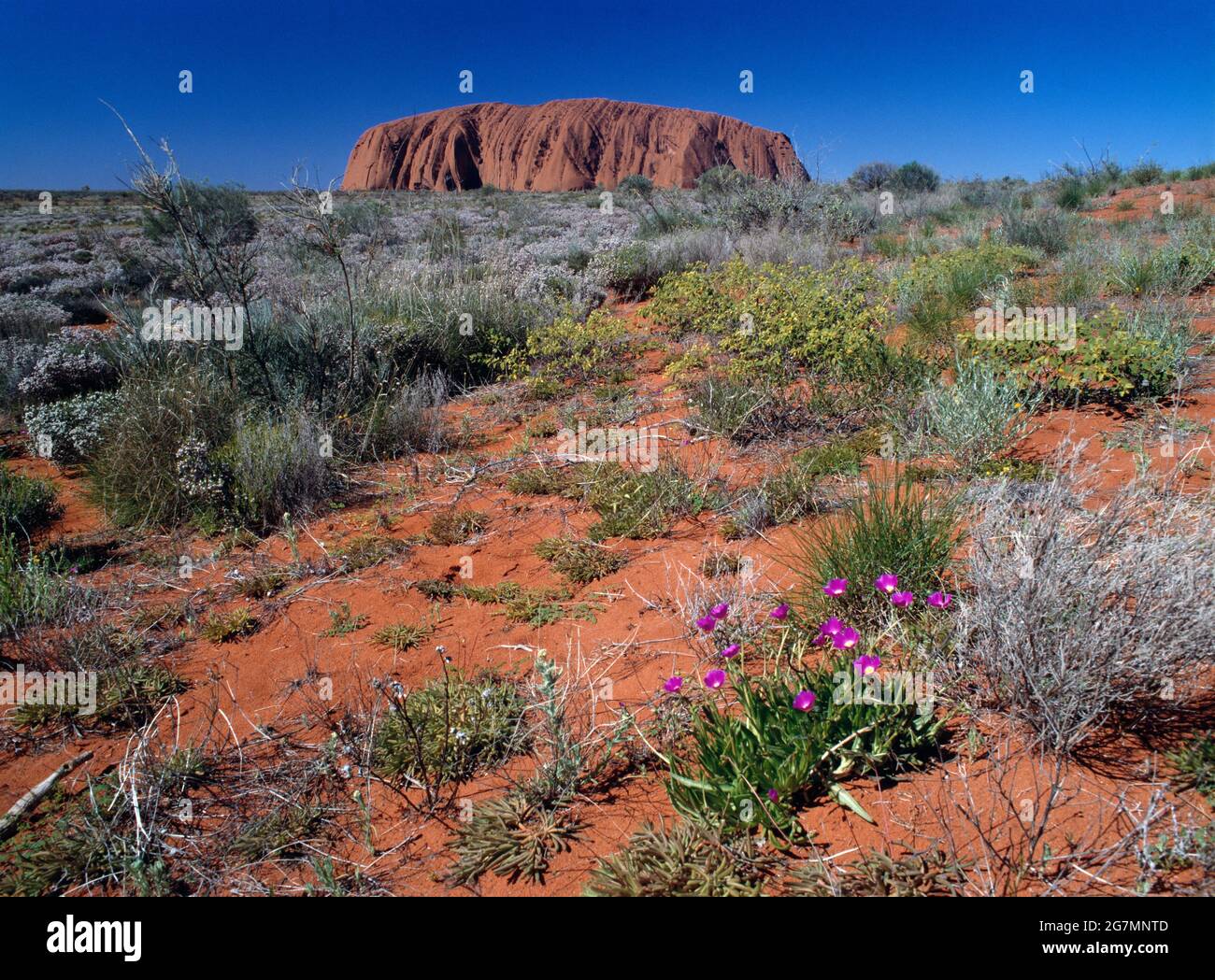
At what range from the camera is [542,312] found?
895cm

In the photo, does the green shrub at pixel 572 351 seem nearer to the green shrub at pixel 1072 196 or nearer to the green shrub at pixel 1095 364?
the green shrub at pixel 1095 364

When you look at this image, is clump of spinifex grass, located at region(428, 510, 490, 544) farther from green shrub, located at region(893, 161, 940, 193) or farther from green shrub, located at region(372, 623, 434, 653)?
green shrub, located at region(893, 161, 940, 193)

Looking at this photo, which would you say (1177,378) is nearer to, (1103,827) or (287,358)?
(1103,827)

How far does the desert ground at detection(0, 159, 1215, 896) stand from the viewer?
78.2 inches

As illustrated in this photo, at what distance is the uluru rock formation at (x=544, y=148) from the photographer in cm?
6862

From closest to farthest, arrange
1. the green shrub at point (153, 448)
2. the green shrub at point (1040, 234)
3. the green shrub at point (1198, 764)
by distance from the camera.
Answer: the green shrub at point (1198, 764) → the green shrub at point (153, 448) → the green shrub at point (1040, 234)

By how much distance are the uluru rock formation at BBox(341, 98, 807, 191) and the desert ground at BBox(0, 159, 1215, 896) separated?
65499 millimetres

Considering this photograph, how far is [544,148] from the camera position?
227ft

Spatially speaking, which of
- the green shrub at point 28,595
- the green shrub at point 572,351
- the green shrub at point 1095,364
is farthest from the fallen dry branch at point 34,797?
the green shrub at point 1095,364

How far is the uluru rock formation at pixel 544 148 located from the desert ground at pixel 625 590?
215 ft

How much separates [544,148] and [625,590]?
74.5 meters

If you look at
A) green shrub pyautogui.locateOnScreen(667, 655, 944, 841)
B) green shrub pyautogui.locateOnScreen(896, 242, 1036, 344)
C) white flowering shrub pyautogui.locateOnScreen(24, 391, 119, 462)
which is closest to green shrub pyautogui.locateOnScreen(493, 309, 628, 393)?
green shrub pyautogui.locateOnScreen(896, 242, 1036, 344)

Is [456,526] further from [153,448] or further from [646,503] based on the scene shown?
[153,448]
